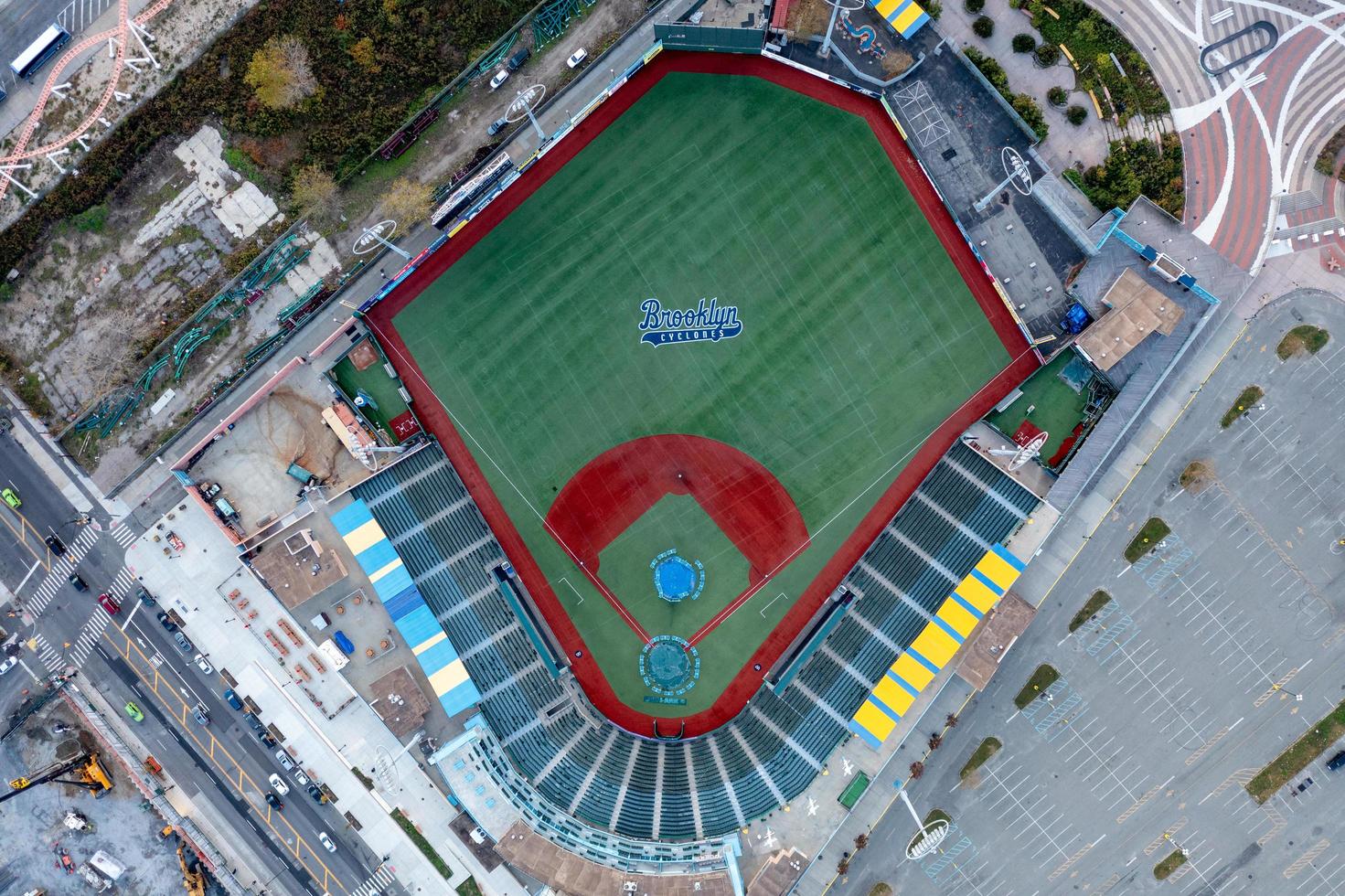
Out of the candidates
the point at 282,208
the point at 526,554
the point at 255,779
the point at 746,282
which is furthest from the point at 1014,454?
the point at 255,779

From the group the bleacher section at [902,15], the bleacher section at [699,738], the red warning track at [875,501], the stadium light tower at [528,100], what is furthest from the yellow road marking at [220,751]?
the bleacher section at [902,15]

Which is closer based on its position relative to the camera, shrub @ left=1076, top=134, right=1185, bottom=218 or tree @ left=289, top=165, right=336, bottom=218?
shrub @ left=1076, top=134, right=1185, bottom=218

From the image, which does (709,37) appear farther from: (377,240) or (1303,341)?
(1303,341)

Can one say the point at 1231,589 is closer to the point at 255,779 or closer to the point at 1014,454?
the point at 1014,454

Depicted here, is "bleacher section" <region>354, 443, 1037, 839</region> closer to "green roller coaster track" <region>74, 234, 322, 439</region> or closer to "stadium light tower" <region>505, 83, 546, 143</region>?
"green roller coaster track" <region>74, 234, 322, 439</region>

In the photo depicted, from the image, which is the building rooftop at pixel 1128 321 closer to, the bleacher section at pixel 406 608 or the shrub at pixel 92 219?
the bleacher section at pixel 406 608

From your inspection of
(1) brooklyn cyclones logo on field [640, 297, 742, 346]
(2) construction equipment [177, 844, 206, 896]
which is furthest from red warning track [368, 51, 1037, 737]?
(2) construction equipment [177, 844, 206, 896]
